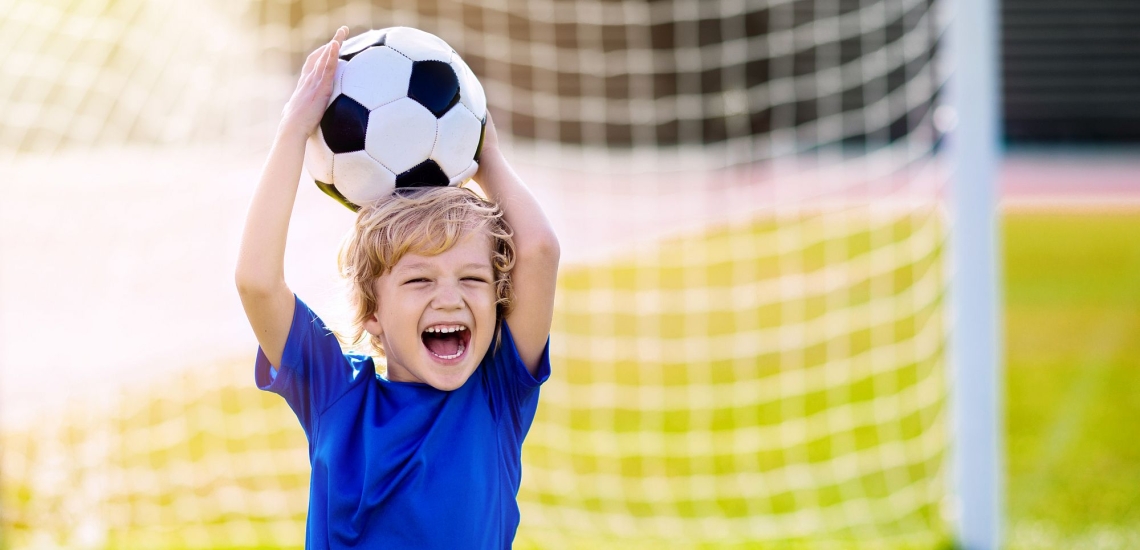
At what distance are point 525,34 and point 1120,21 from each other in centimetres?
807

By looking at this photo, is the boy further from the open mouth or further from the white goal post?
the white goal post

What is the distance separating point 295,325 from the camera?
5.22 ft

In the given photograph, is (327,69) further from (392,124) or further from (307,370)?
(307,370)

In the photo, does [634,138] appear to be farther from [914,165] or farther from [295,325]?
[295,325]

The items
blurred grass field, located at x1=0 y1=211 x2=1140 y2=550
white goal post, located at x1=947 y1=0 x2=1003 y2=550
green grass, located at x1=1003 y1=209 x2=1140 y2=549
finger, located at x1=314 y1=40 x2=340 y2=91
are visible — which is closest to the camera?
finger, located at x1=314 y1=40 x2=340 y2=91

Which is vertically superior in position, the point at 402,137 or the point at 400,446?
the point at 402,137

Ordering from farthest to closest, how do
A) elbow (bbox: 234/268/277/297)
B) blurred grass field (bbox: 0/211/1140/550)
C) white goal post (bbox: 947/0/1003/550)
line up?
blurred grass field (bbox: 0/211/1140/550) < white goal post (bbox: 947/0/1003/550) < elbow (bbox: 234/268/277/297)

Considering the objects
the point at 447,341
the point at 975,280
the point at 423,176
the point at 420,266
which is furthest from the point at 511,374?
the point at 975,280

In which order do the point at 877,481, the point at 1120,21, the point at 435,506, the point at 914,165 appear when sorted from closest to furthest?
the point at 435,506, the point at 877,481, the point at 914,165, the point at 1120,21

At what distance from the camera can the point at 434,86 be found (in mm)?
1689

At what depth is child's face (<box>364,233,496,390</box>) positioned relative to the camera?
1.57 metres

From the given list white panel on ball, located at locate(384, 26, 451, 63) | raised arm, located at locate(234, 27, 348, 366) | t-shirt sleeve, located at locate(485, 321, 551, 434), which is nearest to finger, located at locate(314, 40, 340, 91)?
raised arm, located at locate(234, 27, 348, 366)

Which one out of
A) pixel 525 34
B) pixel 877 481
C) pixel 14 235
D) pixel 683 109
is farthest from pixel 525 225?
pixel 683 109

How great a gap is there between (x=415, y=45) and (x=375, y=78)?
0.10 m
